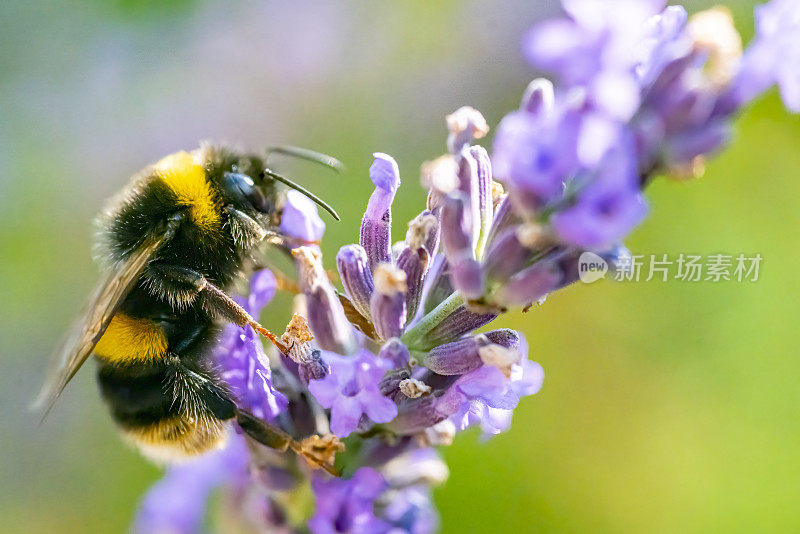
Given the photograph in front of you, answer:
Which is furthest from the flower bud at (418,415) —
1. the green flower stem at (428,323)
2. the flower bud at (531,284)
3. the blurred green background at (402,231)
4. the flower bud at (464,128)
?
the blurred green background at (402,231)

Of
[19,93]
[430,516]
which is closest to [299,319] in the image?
[430,516]

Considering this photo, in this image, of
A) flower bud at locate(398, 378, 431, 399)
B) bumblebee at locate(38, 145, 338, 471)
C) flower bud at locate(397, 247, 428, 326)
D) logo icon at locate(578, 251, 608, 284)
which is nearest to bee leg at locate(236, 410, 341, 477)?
bumblebee at locate(38, 145, 338, 471)

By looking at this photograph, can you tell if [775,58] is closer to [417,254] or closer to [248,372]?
[417,254]

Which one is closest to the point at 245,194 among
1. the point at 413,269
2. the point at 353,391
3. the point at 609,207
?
the point at 413,269

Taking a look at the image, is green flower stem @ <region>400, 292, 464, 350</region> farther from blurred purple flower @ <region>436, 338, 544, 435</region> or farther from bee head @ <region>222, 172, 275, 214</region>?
bee head @ <region>222, 172, 275, 214</region>

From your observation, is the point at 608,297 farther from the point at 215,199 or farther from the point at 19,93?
the point at 19,93

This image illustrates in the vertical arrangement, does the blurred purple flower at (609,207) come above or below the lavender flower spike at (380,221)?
above

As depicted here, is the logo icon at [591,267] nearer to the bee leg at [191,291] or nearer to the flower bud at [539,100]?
the flower bud at [539,100]
